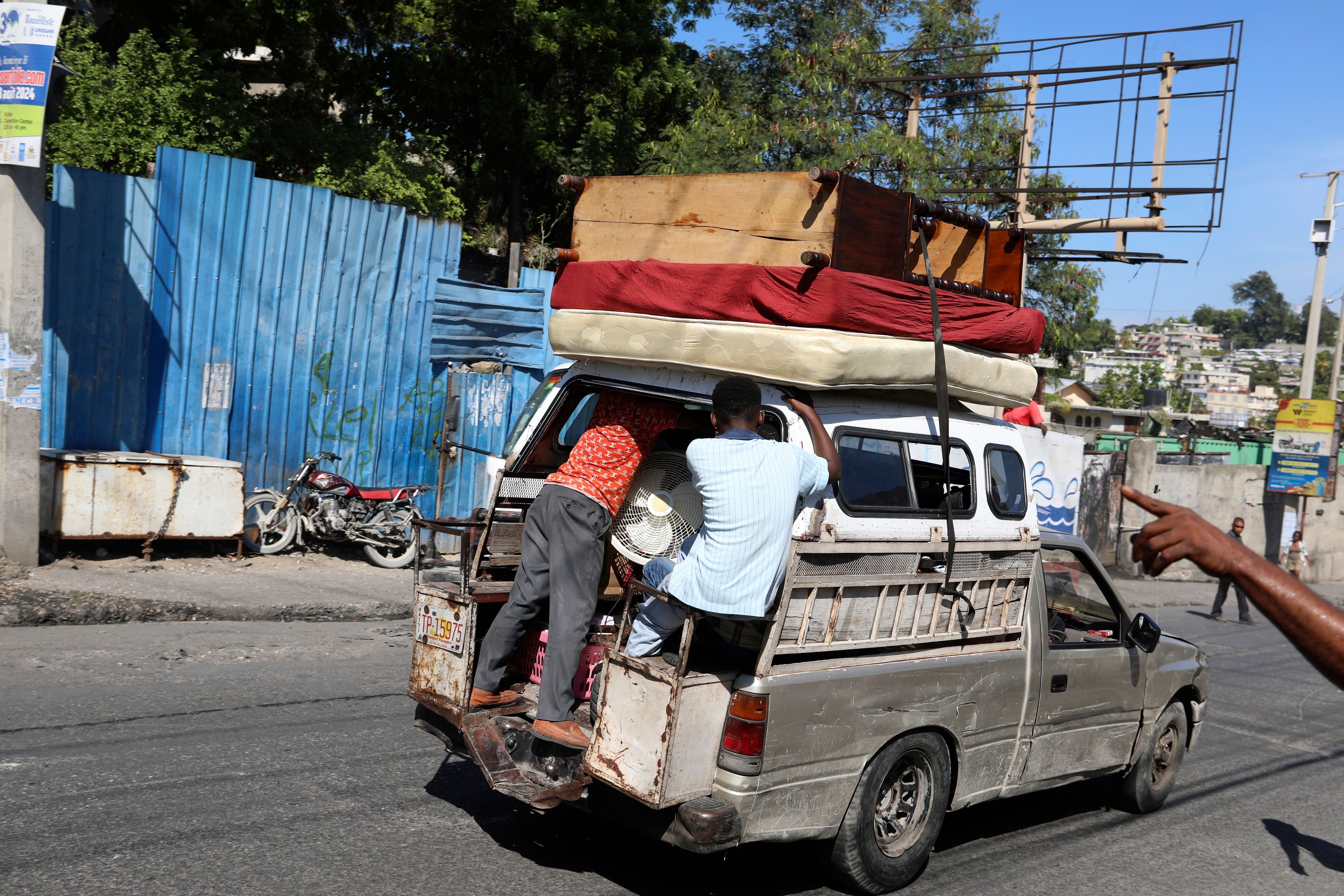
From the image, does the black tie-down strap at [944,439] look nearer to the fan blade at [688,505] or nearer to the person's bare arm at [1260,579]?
the fan blade at [688,505]

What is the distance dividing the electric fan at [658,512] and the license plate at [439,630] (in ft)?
2.88

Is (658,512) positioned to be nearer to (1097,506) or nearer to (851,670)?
(851,670)

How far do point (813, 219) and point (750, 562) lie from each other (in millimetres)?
1572

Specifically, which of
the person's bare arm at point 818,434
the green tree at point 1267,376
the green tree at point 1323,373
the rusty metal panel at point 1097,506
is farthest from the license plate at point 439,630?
the green tree at point 1267,376

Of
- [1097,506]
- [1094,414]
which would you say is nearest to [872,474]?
[1097,506]

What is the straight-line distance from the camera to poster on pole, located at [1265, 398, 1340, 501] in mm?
21391

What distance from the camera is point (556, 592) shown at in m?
4.58

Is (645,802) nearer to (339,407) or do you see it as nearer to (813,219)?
(813,219)

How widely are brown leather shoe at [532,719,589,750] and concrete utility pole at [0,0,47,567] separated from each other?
20.9 ft

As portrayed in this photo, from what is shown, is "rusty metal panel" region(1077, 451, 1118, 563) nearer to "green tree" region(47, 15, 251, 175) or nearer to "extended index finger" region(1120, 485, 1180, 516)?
"green tree" region(47, 15, 251, 175)

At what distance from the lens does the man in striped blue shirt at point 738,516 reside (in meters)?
4.02

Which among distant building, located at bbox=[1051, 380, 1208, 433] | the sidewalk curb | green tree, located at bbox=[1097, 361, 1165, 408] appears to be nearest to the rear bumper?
the sidewalk curb

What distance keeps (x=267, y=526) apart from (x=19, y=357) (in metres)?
2.82

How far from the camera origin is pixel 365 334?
11.7 m
